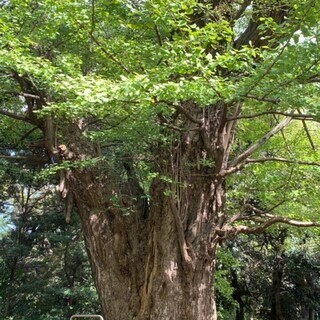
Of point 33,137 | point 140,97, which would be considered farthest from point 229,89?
point 33,137

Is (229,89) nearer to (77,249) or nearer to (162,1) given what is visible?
(162,1)

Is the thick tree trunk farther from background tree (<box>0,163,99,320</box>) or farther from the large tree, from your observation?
background tree (<box>0,163,99,320</box>)

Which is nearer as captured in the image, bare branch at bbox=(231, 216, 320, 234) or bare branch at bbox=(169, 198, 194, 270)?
bare branch at bbox=(169, 198, 194, 270)

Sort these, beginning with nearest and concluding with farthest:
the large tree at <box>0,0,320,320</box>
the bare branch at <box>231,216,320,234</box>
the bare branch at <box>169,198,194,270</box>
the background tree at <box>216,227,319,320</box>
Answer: the large tree at <box>0,0,320,320</box> → the bare branch at <box>169,198,194,270</box> → the bare branch at <box>231,216,320,234</box> → the background tree at <box>216,227,319,320</box>

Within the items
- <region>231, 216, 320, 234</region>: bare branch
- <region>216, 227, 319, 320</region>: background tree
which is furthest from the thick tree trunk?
<region>216, 227, 319, 320</region>: background tree

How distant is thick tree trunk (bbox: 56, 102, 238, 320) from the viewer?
3.73 meters

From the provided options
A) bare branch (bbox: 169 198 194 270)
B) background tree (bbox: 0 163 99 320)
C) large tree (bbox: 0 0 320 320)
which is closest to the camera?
large tree (bbox: 0 0 320 320)

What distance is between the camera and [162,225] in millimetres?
3973

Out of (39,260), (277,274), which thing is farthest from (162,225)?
(277,274)

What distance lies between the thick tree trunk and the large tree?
12mm

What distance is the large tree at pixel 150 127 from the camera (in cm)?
285

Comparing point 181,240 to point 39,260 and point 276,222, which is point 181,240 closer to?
point 276,222

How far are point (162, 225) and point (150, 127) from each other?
1.06m

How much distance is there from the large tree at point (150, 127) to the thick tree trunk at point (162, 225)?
0.01 metres
